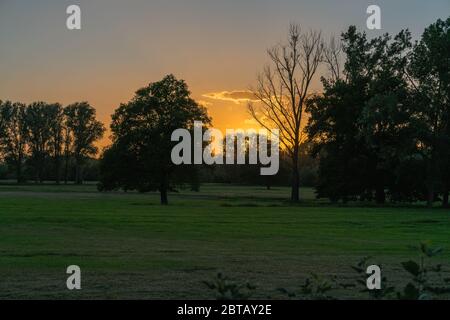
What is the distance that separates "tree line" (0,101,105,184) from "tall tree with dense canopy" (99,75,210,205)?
3035 inches

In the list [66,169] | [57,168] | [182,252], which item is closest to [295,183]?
[182,252]

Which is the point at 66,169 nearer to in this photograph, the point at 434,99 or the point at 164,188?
the point at 164,188

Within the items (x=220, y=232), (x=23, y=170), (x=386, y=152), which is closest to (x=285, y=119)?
(x=386, y=152)

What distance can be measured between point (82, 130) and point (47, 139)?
945 cm

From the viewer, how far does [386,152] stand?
61.5 meters

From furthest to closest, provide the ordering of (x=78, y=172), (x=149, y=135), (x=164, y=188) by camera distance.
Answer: (x=78, y=172), (x=149, y=135), (x=164, y=188)

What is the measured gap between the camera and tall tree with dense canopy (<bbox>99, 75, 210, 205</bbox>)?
63.1m

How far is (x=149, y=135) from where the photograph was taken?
65.3 metres

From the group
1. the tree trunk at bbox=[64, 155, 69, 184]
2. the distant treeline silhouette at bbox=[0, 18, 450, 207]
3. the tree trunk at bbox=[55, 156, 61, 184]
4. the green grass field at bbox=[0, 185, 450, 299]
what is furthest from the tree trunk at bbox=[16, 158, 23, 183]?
the green grass field at bbox=[0, 185, 450, 299]

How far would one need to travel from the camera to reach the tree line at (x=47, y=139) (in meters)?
143
